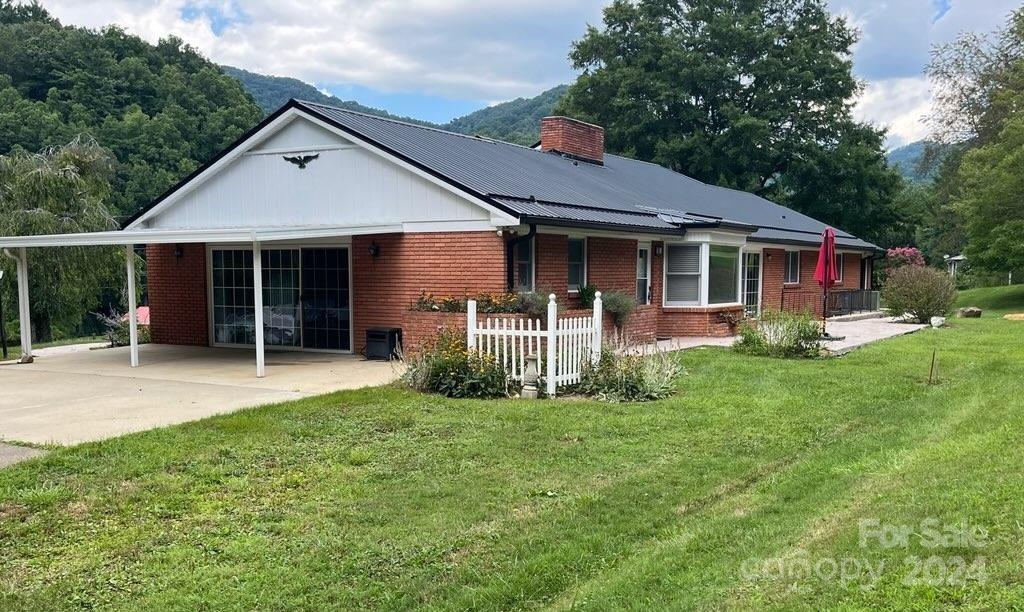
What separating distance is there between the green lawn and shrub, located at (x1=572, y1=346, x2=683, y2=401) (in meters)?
0.52

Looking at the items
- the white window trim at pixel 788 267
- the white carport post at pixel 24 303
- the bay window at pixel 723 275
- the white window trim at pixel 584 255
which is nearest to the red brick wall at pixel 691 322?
the bay window at pixel 723 275

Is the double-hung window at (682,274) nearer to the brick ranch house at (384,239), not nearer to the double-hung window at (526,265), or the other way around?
the brick ranch house at (384,239)

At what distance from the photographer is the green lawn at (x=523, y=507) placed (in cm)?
404

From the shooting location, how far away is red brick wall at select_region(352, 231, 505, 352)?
13.1 metres

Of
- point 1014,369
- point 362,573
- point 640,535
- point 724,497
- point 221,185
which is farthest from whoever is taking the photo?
point 221,185

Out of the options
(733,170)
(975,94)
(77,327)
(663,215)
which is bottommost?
(77,327)

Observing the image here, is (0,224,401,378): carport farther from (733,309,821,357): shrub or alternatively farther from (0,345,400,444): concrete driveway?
(733,309,821,357): shrub

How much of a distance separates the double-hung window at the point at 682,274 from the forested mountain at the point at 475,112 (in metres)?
29.1

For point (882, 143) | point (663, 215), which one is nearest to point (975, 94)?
point (882, 143)

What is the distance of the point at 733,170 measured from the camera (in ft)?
140

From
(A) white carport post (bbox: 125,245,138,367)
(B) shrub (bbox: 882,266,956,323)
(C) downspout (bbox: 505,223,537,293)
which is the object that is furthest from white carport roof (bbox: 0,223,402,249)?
(B) shrub (bbox: 882,266,956,323)

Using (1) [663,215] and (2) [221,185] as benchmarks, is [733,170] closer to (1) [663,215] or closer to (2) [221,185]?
(1) [663,215]

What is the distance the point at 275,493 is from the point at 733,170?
4025 cm

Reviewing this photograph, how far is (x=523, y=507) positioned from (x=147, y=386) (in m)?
7.60
